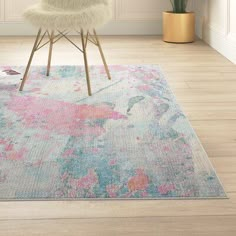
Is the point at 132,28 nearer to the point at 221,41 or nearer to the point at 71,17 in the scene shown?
the point at 221,41

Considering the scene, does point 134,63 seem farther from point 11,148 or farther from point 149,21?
point 11,148

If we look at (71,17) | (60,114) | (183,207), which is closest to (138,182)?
(183,207)

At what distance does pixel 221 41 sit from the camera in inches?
161

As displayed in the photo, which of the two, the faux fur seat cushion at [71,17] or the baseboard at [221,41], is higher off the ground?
the faux fur seat cushion at [71,17]

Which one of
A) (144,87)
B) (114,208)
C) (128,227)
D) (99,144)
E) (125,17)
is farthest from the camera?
(125,17)

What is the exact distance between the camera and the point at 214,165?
187 cm

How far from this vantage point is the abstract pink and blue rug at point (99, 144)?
1.67 m

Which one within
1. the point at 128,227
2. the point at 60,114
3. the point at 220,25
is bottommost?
the point at 128,227

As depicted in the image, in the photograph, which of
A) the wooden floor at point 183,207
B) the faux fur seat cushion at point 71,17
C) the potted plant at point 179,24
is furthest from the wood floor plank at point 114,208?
the potted plant at point 179,24

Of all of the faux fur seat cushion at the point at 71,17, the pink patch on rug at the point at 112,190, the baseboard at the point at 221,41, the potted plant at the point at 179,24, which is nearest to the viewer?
the pink patch on rug at the point at 112,190

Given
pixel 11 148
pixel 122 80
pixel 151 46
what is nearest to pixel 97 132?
pixel 11 148

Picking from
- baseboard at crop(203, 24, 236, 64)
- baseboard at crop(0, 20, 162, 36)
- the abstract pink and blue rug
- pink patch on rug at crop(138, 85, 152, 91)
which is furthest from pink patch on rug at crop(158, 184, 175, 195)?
baseboard at crop(0, 20, 162, 36)

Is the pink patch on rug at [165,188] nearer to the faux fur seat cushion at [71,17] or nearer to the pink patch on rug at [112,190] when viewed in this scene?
the pink patch on rug at [112,190]

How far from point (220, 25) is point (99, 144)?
2.44 m
